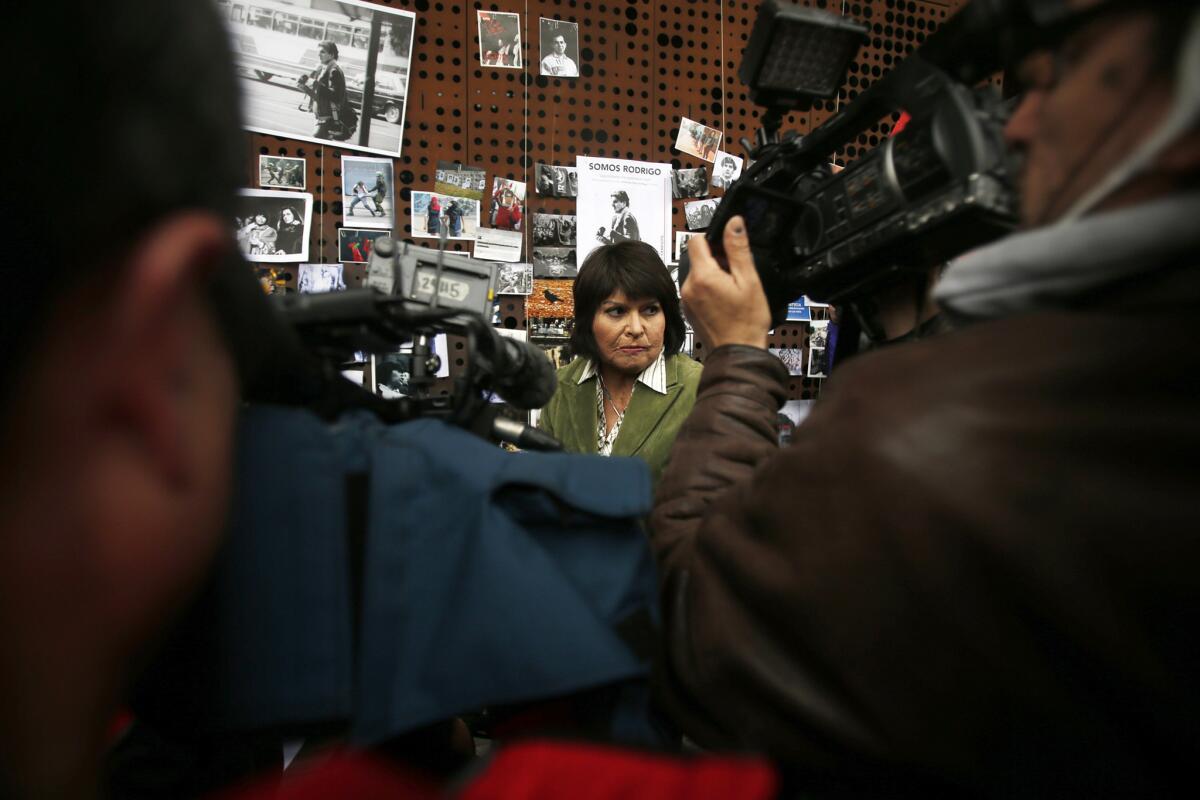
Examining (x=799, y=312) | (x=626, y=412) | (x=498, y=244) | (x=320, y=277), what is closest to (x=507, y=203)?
(x=498, y=244)

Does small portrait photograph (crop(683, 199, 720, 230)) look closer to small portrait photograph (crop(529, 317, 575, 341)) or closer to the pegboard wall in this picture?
the pegboard wall

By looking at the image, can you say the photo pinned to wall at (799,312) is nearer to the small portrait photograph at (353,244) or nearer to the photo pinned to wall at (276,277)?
the small portrait photograph at (353,244)

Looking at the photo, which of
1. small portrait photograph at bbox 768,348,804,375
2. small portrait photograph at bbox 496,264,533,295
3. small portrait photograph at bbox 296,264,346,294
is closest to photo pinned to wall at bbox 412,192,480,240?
small portrait photograph at bbox 496,264,533,295

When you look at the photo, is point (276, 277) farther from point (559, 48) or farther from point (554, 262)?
point (559, 48)

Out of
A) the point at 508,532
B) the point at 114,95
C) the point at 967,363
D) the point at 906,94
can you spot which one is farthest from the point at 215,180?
the point at 906,94

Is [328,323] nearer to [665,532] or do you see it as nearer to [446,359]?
[665,532]

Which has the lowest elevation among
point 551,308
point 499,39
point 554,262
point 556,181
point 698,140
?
point 551,308

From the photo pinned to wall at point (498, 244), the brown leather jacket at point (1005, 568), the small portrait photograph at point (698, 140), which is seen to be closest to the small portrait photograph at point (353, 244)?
the photo pinned to wall at point (498, 244)

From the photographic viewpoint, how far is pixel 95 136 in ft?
0.70

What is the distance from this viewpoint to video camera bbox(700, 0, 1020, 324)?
53 cm

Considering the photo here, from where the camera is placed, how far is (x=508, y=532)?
0.45 metres

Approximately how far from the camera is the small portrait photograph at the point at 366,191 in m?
1.49

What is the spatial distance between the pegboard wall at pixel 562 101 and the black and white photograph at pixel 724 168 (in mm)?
29

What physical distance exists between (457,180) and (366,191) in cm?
23
